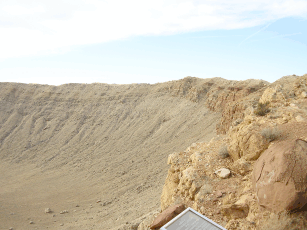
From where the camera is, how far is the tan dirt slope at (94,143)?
13.6 meters

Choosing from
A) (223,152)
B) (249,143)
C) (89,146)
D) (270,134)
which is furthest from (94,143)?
(270,134)

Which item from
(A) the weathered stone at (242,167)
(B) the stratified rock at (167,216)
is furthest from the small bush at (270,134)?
(B) the stratified rock at (167,216)

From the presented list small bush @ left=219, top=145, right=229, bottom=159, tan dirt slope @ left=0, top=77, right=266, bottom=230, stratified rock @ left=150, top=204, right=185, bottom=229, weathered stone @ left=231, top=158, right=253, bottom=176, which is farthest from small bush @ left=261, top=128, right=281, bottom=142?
tan dirt slope @ left=0, top=77, right=266, bottom=230

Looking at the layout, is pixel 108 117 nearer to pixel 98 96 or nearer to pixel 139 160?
pixel 98 96

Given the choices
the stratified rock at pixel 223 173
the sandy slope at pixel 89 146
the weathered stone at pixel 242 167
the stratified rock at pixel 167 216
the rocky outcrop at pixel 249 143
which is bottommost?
the sandy slope at pixel 89 146

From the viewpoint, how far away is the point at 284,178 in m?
4.07

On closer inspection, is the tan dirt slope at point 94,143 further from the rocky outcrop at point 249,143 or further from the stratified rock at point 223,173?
the rocky outcrop at point 249,143

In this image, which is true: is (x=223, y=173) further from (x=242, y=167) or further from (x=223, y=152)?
(x=223, y=152)

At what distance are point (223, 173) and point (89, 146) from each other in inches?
758

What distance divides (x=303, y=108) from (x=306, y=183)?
3.38 m

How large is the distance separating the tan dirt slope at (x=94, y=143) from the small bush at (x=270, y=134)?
6.90m

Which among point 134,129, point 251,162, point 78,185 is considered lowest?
point 78,185

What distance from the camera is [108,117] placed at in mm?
26500

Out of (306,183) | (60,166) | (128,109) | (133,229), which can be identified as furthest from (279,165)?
(128,109)
